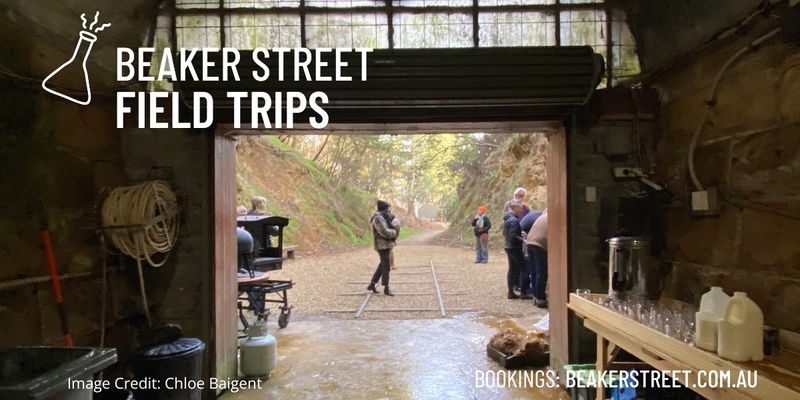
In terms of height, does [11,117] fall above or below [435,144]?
below

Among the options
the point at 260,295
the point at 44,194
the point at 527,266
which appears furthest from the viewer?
the point at 527,266

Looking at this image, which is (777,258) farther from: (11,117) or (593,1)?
(11,117)

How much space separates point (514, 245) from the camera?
642cm

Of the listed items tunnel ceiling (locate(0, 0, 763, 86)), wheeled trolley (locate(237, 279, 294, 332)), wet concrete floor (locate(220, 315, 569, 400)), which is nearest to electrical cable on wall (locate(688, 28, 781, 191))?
tunnel ceiling (locate(0, 0, 763, 86))

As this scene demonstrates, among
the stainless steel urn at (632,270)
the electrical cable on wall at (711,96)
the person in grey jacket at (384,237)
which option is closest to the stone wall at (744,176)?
the electrical cable on wall at (711,96)

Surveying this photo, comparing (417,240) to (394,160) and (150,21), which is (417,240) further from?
(150,21)

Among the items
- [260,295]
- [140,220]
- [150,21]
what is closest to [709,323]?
[140,220]

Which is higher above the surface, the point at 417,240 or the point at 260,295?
the point at 260,295


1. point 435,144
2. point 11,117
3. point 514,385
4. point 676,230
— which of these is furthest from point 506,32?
point 435,144

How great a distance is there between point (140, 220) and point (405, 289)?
204 inches

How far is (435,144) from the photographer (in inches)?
914

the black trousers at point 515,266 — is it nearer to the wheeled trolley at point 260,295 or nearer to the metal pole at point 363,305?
the metal pole at point 363,305

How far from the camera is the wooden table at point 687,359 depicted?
133 cm

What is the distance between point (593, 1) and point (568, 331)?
2.56 metres
